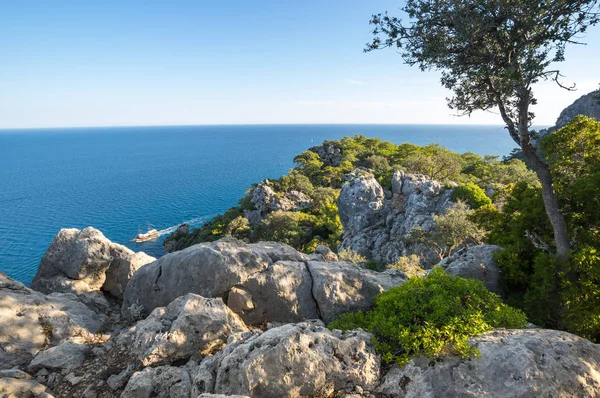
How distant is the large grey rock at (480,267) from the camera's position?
13.6 meters

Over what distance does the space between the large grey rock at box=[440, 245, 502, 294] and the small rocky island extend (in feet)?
0.18

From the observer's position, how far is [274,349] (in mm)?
7234

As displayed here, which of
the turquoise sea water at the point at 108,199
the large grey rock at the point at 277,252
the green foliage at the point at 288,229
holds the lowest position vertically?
the turquoise sea water at the point at 108,199

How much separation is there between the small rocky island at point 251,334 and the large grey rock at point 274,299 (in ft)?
0.14

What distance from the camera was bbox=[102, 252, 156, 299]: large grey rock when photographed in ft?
54.4

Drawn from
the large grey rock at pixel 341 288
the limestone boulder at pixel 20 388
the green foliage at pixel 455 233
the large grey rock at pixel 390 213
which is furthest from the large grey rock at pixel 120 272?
the large grey rock at pixel 390 213

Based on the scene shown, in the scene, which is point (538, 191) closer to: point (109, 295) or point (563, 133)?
point (563, 133)

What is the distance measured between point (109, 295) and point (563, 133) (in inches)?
970

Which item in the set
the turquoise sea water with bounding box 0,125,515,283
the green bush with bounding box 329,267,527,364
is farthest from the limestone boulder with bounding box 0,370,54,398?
the turquoise sea water with bounding box 0,125,515,283

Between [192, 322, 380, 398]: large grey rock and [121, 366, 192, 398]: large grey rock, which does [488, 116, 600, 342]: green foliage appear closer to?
[192, 322, 380, 398]: large grey rock

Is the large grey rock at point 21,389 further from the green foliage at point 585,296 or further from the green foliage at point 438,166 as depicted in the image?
the green foliage at point 438,166

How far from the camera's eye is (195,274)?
12992 millimetres

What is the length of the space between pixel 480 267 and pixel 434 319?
7.56 meters

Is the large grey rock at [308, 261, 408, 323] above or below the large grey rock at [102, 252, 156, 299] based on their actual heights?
above
